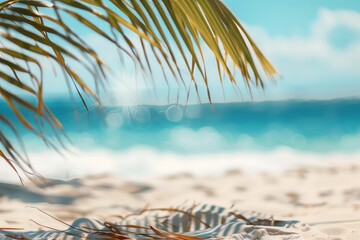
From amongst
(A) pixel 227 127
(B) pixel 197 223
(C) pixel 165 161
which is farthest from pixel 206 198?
(A) pixel 227 127

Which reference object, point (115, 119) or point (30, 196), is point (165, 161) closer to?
point (115, 119)

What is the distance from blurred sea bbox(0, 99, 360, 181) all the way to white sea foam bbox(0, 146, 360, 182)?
3 centimetres

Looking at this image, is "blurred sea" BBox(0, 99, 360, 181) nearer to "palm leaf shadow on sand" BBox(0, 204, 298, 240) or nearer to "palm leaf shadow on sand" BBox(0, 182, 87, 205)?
"palm leaf shadow on sand" BBox(0, 182, 87, 205)

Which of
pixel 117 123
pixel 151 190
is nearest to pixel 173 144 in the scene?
pixel 117 123

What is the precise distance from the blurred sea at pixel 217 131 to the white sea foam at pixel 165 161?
0.11 feet

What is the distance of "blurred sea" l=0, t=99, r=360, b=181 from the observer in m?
5.98

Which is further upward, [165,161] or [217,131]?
[217,131]

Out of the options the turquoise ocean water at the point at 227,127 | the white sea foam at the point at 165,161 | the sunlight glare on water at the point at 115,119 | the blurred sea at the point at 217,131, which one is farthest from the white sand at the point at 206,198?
the sunlight glare on water at the point at 115,119

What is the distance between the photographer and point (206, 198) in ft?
8.09

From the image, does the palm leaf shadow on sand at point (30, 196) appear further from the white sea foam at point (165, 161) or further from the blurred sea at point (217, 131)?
the blurred sea at point (217, 131)

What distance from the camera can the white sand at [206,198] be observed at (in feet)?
5.47

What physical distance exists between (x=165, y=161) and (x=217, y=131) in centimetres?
216

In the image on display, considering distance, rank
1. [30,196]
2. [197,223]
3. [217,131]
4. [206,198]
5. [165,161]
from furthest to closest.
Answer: [217,131] → [165,161] → [206,198] → [30,196] → [197,223]

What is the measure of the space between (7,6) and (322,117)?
8.08 m
